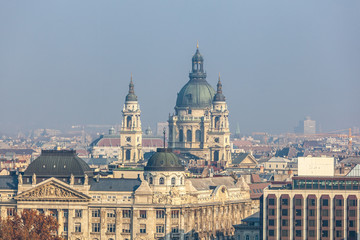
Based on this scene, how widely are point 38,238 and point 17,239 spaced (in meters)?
3.01

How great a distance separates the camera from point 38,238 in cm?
19925

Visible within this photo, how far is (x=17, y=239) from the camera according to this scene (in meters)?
197
